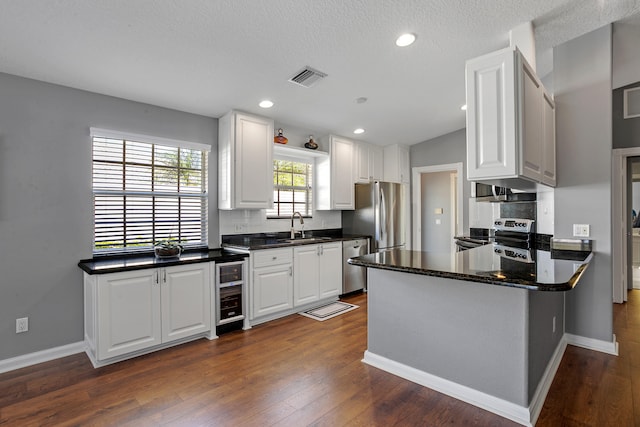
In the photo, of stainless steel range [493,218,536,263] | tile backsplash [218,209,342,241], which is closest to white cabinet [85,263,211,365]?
tile backsplash [218,209,342,241]

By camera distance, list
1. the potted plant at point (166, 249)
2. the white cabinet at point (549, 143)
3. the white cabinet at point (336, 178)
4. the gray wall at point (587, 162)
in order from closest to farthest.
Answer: the white cabinet at point (549, 143), the gray wall at point (587, 162), the potted plant at point (166, 249), the white cabinet at point (336, 178)

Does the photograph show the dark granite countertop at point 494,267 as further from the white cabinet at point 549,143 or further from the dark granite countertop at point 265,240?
the dark granite countertop at point 265,240

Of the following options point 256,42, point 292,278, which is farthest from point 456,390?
point 256,42

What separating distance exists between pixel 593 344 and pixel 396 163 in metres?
3.70

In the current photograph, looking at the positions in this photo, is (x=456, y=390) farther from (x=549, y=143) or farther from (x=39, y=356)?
(x=39, y=356)

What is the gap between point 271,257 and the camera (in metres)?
3.69

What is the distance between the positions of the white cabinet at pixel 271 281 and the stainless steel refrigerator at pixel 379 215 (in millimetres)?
1609

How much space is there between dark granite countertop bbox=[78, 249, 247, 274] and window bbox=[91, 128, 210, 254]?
0.13 meters

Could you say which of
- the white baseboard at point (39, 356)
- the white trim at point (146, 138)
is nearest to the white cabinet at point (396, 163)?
the white trim at point (146, 138)

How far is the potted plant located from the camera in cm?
311

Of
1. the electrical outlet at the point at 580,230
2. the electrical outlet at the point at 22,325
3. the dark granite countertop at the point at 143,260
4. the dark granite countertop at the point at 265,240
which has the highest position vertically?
the electrical outlet at the point at 580,230

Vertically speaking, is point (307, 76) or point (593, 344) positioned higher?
point (307, 76)

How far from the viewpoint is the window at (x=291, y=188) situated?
459 centimetres

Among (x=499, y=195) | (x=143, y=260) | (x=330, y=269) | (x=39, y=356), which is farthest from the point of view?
(x=330, y=269)
